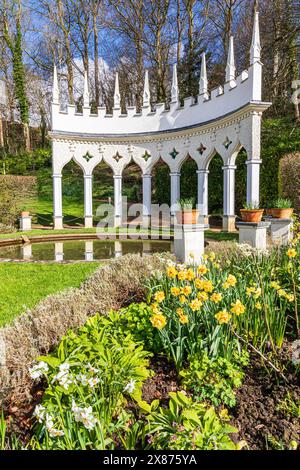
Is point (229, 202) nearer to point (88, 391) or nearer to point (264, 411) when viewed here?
point (264, 411)

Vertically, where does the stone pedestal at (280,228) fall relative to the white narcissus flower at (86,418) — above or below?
above

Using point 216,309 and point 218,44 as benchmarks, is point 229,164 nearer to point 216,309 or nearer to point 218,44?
point 216,309


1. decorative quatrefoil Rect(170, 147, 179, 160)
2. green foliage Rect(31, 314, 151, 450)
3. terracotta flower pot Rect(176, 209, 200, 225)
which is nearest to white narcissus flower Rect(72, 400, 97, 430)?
green foliage Rect(31, 314, 151, 450)

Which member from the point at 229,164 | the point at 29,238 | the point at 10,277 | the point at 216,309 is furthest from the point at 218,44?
the point at 216,309

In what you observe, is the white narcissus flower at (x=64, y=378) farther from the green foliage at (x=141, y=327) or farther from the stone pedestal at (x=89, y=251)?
the stone pedestal at (x=89, y=251)

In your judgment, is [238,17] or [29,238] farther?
[238,17]

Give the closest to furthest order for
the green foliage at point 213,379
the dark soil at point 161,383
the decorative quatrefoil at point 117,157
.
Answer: the green foliage at point 213,379
the dark soil at point 161,383
the decorative quatrefoil at point 117,157

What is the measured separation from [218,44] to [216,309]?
27781 millimetres

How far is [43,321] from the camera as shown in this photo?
3.10 meters

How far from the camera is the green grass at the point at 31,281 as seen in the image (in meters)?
4.48

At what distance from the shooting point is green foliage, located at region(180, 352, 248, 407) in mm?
2209

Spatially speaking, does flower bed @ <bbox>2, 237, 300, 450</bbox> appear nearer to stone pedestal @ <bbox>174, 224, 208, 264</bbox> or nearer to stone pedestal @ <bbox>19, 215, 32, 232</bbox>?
stone pedestal @ <bbox>174, 224, 208, 264</bbox>

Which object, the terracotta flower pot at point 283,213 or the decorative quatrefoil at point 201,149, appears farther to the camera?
the decorative quatrefoil at point 201,149

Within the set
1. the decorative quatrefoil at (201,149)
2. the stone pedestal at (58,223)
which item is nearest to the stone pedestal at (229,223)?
the decorative quatrefoil at (201,149)
